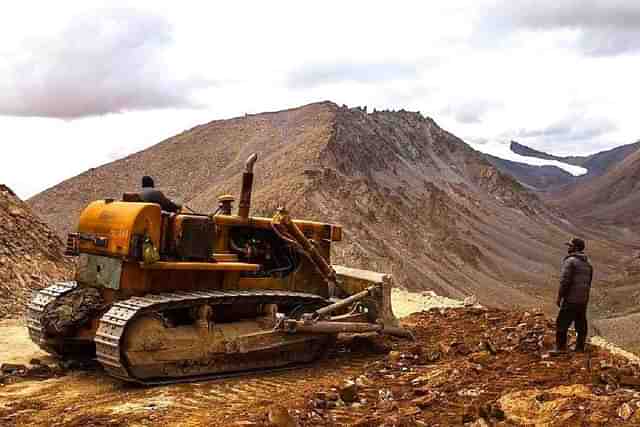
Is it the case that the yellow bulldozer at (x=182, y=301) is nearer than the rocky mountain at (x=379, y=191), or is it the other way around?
the yellow bulldozer at (x=182, y=301)

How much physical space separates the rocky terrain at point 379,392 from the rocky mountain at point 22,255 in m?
4.52

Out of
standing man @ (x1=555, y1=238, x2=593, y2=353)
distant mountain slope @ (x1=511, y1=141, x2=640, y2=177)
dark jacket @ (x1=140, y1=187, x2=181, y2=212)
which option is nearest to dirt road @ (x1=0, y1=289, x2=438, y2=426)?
dark jacket @ (x1=140, y1=187, x2=181, y2=212)

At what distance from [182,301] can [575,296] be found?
483cm

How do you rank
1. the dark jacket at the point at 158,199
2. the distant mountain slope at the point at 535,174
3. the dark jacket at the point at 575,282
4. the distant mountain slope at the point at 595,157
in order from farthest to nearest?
the distant mountain slope at the point at 595,157
the distant mountain slope at the point at 535,174
the dark jacket at the point at 575,282
the dark jacket at the point at 158,199

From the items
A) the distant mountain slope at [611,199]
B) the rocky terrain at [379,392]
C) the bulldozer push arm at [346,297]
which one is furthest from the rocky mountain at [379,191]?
the distant mountain slope at [611,199]

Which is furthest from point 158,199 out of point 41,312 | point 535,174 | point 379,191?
point 535,174

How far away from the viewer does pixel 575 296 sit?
978cm

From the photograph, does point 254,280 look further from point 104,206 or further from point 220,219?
point 104,206

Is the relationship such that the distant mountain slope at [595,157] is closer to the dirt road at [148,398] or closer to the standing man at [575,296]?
the standing man at [575,296]

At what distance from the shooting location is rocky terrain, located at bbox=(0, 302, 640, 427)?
7.07m

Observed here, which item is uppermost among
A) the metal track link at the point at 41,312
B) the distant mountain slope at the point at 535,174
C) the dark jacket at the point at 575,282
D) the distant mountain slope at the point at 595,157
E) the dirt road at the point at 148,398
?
the distant mountain slope at the point at 595,157

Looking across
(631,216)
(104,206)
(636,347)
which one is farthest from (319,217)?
(631,216)

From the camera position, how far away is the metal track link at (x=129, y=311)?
26.6 feet

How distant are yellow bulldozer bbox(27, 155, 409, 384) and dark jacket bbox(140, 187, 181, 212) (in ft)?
0.34
